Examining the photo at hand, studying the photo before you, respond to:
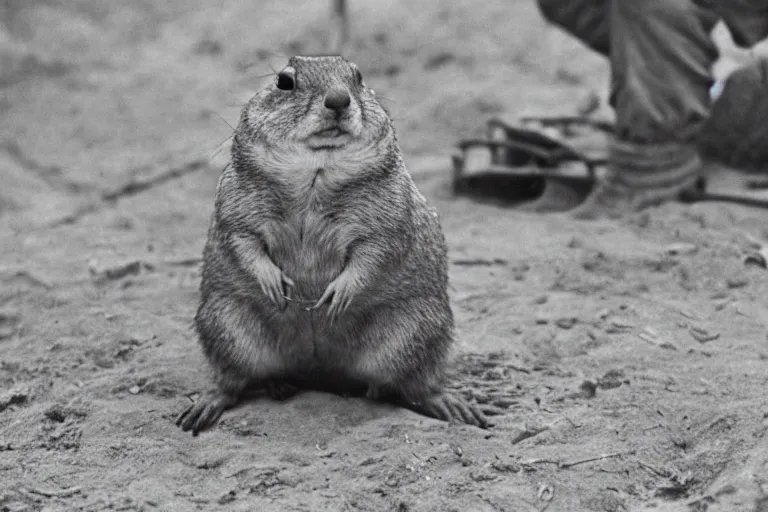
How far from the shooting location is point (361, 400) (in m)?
3.61

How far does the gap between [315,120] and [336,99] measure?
0.11 metres

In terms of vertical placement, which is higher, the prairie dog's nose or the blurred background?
the prairie dog's nose

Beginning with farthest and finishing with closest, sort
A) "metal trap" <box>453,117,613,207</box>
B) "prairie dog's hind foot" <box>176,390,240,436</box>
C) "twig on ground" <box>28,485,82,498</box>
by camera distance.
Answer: "metal trap" <box>453,117,613,207</box> < "prairie dog's hind foot" <box>176,390,240,436</box> < "twig on ground" <box>28,485,82,498</box>

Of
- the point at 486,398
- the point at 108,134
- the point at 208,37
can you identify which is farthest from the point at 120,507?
the point at 208,37

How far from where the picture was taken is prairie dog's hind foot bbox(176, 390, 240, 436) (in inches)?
136

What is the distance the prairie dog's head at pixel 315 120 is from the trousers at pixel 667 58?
9.13 feet

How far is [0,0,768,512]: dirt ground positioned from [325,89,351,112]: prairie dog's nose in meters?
0.89

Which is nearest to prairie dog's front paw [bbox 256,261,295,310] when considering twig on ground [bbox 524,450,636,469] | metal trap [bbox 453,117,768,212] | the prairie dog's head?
the prairie dog's head

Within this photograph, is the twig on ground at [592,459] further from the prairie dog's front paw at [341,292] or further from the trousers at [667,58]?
the trousers at [667,58]

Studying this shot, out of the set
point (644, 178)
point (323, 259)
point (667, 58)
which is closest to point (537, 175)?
point (644, 178)

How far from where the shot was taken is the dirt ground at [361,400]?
309cm

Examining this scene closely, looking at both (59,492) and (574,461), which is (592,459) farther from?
(59,492)

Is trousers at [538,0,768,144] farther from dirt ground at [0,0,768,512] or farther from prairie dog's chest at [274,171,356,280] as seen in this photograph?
prairie dog's chest at [274,171,356,280]

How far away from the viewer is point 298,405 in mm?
3551
